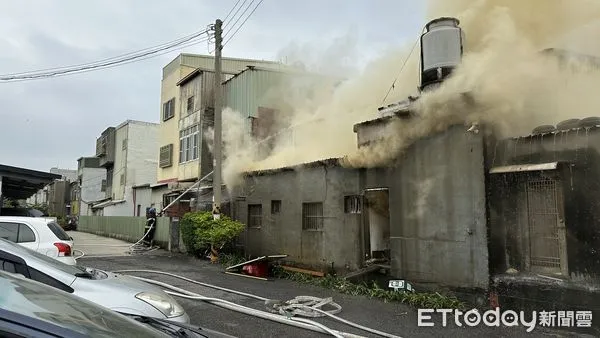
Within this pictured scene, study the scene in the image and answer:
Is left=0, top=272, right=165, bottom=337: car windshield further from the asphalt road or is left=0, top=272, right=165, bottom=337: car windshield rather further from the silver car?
the asphalt road

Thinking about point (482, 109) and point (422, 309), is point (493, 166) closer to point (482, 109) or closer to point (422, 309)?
point (482, 109)

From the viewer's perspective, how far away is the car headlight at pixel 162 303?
4.30 m

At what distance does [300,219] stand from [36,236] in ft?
19.8

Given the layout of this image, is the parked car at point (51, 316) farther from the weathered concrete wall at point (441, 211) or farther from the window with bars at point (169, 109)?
the window with bars at point (169, 109)

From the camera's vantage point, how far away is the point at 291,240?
39.8ft

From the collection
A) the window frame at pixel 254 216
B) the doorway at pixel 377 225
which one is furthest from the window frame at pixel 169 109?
the doorway at pixel 377 225

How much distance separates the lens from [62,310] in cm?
212

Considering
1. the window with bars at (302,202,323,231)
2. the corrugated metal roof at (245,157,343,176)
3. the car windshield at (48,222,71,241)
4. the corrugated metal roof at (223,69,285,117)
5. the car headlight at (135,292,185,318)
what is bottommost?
the car headlight at (135,292,185,318)

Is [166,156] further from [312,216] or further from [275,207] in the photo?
[312,216]

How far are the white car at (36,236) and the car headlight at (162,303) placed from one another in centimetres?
442

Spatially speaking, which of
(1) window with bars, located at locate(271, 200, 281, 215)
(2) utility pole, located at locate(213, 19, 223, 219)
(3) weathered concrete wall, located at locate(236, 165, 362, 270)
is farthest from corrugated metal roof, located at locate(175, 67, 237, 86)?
(1) window with bars, located at locate(271, 200, 281, 215)

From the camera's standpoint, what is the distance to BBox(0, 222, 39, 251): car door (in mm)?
8078

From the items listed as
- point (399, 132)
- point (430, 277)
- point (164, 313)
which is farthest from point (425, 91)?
point (164, 313)

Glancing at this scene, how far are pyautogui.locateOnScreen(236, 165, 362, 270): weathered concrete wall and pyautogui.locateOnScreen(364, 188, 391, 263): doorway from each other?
240 mm
